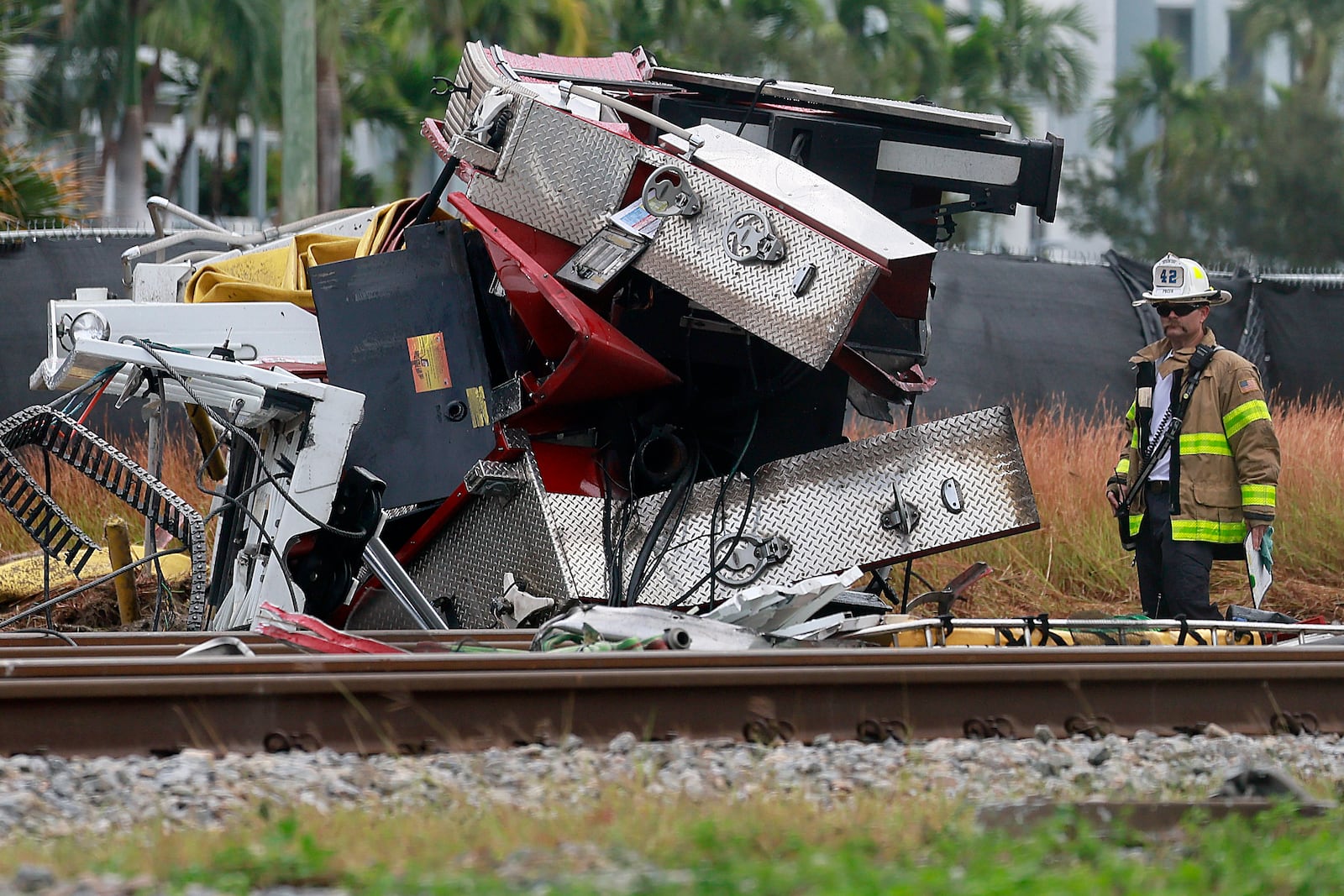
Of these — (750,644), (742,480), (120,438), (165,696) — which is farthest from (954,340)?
(165,696)

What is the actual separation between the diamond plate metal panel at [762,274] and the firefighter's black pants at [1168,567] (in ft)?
7.09

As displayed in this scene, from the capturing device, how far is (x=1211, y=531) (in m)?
6.97

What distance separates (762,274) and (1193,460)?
7.69ft

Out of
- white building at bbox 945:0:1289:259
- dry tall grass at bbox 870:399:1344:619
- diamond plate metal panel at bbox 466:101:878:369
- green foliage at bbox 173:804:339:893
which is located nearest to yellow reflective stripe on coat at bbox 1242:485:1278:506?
dry tall grass at bbox 870:399:1344:619

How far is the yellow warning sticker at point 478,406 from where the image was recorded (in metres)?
6.65

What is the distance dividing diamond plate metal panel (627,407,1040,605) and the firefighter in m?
1.05

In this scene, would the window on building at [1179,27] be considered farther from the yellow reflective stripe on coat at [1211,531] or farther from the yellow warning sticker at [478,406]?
the yellow warning sticker at [478,406]

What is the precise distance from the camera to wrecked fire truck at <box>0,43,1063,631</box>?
20.2 feet

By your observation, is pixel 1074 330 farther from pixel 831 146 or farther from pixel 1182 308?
pixel 831 146

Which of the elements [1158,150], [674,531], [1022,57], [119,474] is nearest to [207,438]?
[119,474]

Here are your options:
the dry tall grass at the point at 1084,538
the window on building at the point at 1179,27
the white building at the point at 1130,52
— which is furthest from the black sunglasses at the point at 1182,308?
the window on building at the point at 1179,27

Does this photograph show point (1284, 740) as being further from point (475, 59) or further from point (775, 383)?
point (475, 59)

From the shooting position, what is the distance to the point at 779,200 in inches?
237

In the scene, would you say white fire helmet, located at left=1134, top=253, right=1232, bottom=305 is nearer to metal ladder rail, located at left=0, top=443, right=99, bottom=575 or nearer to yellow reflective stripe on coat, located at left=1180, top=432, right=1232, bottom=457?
yellow reflective stripe on coat, located at left=1180, top=432, right=1232, bottom=457
